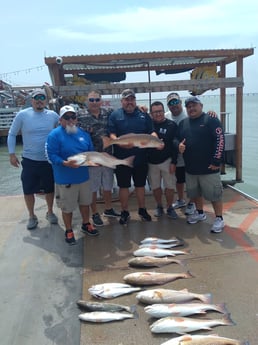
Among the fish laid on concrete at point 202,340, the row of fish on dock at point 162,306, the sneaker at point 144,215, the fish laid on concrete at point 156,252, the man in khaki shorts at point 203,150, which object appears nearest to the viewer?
the fish laid on concrete at point 202,340

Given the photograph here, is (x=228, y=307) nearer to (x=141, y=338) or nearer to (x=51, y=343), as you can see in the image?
(x=141, y=338)

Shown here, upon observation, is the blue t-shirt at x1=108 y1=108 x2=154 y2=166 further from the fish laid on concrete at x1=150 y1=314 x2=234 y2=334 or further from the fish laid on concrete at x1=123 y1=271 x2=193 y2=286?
the fish laid on concrete at x1=150 y1=314 x2=234 y2=334

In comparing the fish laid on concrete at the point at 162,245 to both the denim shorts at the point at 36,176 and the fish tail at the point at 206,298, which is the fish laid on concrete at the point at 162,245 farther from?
the denim shorts at the point at 36,176

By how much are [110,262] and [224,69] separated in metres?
5.47

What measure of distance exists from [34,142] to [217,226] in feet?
9.12

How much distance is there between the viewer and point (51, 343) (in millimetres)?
2701

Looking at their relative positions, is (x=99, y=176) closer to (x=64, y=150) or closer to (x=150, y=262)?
(x=64, y=150)

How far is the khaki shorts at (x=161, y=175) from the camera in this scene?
5.19m

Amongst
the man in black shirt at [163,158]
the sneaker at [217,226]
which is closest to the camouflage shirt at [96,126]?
the man in black shirt at [163,158]

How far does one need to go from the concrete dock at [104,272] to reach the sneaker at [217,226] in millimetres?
103

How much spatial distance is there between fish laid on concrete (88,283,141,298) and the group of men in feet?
4.37

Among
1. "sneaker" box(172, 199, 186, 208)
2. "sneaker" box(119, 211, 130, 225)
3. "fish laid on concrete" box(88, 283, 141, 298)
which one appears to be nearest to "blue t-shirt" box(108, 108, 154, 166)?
"sneaker" box(119, 211, 130, 225)

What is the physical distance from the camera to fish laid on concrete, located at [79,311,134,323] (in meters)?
2.92

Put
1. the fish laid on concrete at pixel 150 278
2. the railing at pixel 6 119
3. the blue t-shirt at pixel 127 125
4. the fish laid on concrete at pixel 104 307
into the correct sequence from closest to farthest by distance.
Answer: the fish laid on concrete at pixel 104 307 < the fish laid on concrete at pixel 150 278 < the blue t-shirt at pixel 127 125 < the railing at pixel 6 119
